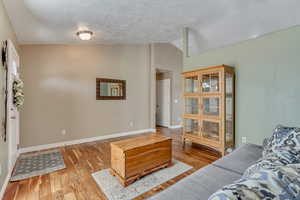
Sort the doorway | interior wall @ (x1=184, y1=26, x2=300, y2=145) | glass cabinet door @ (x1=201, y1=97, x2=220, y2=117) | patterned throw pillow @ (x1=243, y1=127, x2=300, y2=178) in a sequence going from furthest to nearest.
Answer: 1. the doorway
2. glass cabinet door @ (x1=201, y1=97, x2=220, y2=117)
3. interior wall @ (x1=184, y1=26, x2=300, y2=145)
4. patterned throw pillow @ (x1=243, y1=127, x2=300, y2=178)

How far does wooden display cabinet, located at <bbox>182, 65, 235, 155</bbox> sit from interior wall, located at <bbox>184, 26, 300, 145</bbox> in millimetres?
168

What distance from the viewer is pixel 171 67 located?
19.5 feet

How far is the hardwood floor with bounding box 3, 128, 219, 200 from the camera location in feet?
6.19

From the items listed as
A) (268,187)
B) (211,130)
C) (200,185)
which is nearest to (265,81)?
(211,130)

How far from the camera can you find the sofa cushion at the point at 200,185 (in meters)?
1.03

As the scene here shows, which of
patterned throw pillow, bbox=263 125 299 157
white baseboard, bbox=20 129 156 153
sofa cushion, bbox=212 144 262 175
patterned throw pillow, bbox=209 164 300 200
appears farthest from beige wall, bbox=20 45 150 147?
patterned throw pillow, bbox=209 164 300 200

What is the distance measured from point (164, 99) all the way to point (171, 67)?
1.37 m

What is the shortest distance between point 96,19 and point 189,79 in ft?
7.51

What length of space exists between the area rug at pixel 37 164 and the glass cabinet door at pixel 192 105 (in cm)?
278

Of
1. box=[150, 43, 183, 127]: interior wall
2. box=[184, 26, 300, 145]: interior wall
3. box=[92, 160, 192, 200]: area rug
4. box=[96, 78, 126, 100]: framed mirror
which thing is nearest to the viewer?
box=[92, 160, 192, 200]: area rug

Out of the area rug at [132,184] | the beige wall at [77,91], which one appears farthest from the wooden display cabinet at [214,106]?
the beige wall at [77,91]

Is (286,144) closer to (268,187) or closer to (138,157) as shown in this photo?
(268,187)

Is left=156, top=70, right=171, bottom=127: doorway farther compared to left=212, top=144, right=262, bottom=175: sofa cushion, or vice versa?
left=156, top=70, right=171, bottom=127: doorway

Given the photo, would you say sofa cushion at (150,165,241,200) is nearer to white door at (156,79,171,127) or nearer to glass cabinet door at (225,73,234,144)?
glass cabinet door at (225,73,234,144)
